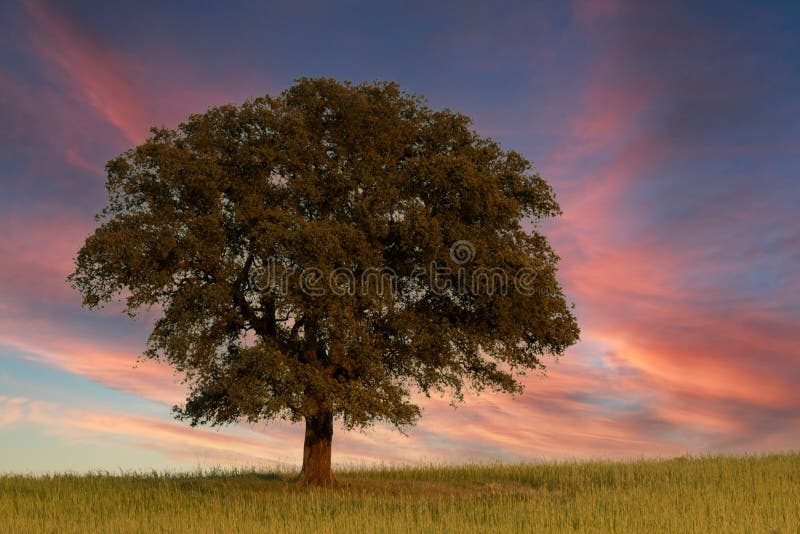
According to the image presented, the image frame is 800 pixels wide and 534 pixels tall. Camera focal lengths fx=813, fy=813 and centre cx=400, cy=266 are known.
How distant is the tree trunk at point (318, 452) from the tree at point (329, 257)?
65 millimetres

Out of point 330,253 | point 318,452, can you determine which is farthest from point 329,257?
point 318,452

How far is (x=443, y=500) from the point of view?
28.6 m

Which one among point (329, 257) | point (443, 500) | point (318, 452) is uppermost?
point (329, 257)

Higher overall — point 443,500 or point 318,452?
→ point 318,452

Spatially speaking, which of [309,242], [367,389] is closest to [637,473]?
[367,389]

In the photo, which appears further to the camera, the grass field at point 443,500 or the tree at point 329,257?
the tree at point 329,257

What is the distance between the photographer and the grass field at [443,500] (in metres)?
22.2

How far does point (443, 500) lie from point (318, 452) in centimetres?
700

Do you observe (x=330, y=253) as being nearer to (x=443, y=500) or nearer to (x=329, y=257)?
(x=329, y=257)

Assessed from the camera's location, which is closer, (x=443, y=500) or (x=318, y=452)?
(x=443, y=500)

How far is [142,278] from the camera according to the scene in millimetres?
31719

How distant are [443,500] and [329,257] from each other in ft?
31.0

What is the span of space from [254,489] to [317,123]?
15.3m

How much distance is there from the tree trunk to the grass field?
3.42 ft
